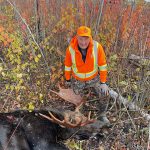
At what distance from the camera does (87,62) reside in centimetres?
548

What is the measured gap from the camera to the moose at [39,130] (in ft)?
15.8

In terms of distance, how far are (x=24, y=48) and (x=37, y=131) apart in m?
2.22

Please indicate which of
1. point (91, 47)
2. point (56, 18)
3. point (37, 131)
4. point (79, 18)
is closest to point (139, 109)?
point (91, 47)

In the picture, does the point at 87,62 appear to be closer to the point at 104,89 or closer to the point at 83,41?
the point at 83,41

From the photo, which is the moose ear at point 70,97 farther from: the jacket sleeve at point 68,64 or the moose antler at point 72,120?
the jacket sleeve at point 68,64

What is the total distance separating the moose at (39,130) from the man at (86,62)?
44cm

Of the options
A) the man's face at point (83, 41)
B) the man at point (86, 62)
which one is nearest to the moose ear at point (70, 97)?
the man at point (86, 62)

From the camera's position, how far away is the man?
203 inches

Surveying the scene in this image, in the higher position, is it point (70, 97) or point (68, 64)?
point (68, 64)

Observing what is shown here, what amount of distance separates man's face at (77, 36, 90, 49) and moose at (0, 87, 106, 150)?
105 centimetres

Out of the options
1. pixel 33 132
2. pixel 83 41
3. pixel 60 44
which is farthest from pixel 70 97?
pixel 60 44

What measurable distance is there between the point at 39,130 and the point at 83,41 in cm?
172

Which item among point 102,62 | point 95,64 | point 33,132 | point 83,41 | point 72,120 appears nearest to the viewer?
point 72,120

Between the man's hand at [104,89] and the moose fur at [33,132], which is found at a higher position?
the man's hand at [104,89]
